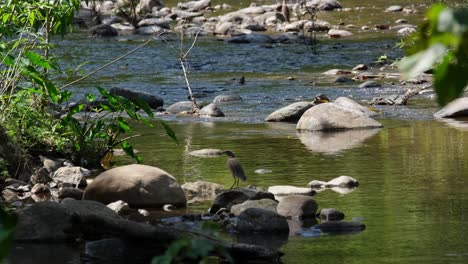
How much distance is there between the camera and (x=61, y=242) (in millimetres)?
4605

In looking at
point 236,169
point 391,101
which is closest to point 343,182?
point 236,169

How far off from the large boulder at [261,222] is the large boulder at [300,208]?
0.31 m

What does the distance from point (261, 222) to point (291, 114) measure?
549 cm

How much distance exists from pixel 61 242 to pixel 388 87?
30.4 ft

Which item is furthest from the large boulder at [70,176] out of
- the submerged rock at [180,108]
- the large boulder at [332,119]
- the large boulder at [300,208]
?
the submerged rock at [180,108]

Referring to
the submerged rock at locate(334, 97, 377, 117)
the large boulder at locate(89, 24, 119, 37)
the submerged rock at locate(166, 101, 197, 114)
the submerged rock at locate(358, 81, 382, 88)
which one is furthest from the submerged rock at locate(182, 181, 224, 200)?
the large boulder at locate(89, 24, 119, 37)

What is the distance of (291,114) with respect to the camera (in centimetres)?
1019

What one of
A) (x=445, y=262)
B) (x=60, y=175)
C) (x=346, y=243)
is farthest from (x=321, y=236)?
(x=60, y=175)

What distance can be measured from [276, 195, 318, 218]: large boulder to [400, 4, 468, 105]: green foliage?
417 centimetres

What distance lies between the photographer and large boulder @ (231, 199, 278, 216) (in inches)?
200

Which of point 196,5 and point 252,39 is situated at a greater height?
point 196,5

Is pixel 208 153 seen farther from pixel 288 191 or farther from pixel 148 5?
pixel 148 5

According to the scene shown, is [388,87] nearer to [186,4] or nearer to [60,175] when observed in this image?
[60,175]

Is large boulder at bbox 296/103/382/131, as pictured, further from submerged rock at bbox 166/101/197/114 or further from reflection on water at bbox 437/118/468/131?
submerged rock at bbox 166/101/197/114
